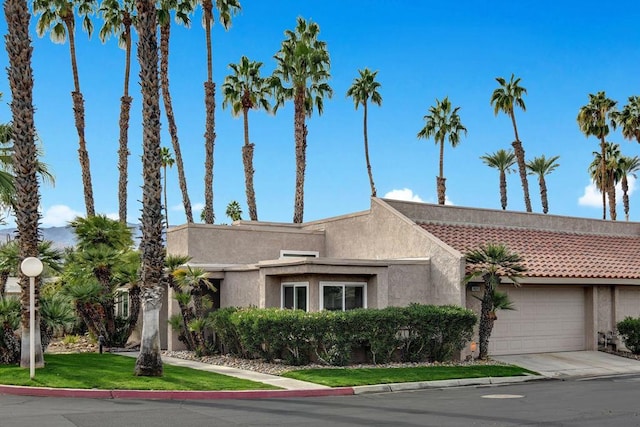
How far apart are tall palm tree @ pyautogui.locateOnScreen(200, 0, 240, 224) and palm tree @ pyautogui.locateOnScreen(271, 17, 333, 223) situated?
4.09 meters

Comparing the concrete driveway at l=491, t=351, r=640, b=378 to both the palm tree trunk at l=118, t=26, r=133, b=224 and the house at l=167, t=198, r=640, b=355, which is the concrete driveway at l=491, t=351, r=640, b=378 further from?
the palm tree trunk at l=118, t=26, r=133, b=224

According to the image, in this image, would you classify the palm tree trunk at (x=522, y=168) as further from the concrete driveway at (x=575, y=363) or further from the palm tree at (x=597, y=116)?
the concrete driveway at (x=575, y=363)

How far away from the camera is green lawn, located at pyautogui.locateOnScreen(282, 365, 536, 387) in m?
19.2

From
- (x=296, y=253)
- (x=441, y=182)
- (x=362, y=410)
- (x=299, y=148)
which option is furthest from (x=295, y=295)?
(x=441, y=182)

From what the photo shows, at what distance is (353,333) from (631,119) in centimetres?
4150

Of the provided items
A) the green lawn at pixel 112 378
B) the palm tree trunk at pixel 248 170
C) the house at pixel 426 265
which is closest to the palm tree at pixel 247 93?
the palm tree trunk at pixel 248 170

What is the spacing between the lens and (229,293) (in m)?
27.1

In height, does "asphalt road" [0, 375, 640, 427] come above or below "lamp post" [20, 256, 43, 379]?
below

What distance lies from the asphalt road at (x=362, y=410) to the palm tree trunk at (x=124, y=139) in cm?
3297

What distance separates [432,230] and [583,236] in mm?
8510

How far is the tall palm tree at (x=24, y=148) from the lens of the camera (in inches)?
798

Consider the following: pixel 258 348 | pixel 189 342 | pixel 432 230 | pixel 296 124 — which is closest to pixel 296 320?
pixel 258 348

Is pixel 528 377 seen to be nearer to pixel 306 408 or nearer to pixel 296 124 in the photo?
pixel 306 408

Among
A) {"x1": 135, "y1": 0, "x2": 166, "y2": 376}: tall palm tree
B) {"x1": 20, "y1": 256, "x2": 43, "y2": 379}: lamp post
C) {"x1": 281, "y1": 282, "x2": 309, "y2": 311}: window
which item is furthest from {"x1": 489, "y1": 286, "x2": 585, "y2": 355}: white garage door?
{"x1": 20, "y1": 256, "x2": 43, "y2": 379}: lamp post
